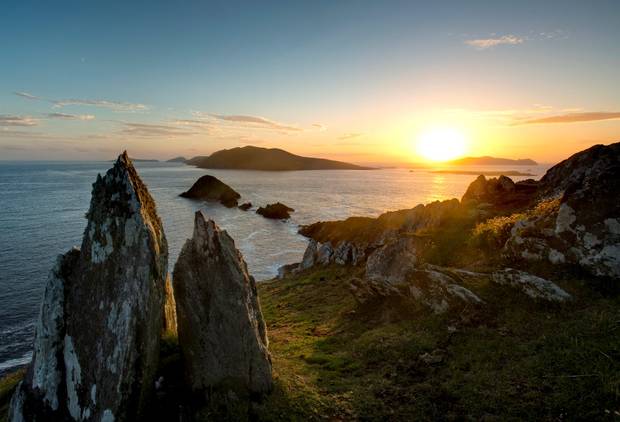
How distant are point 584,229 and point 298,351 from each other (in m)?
17.3

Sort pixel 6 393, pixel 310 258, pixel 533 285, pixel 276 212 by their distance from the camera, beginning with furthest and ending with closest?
pixel 276 212
pixel 310 258
pixel 6 393
pixel 533 285

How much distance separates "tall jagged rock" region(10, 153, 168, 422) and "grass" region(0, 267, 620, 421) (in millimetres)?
1940

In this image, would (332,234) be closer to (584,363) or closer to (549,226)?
(549,226)

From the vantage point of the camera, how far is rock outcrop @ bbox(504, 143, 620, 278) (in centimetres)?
1967

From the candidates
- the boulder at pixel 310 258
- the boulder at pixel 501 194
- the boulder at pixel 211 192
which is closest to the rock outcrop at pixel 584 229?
the boulder at pixel 501 194

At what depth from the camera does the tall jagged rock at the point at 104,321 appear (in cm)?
1345

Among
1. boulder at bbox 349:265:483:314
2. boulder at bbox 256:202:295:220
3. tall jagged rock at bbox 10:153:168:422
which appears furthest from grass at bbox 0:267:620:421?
boulder at bbox 256:202:295:220

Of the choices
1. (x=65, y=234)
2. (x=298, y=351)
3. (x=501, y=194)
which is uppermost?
(x=501, y=194)

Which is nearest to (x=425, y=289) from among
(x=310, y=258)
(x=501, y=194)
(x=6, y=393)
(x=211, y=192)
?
(x=6, y=393)

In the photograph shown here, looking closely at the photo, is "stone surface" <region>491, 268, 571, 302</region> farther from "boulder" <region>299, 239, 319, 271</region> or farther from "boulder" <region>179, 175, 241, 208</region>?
"boulder" <region>179, 175, 241, 208</region>

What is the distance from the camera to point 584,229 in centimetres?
2081

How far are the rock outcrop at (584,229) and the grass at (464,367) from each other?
1.96 m

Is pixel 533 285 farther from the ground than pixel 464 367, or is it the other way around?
pixel 533 285

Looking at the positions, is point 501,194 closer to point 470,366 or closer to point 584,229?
point 584,229
